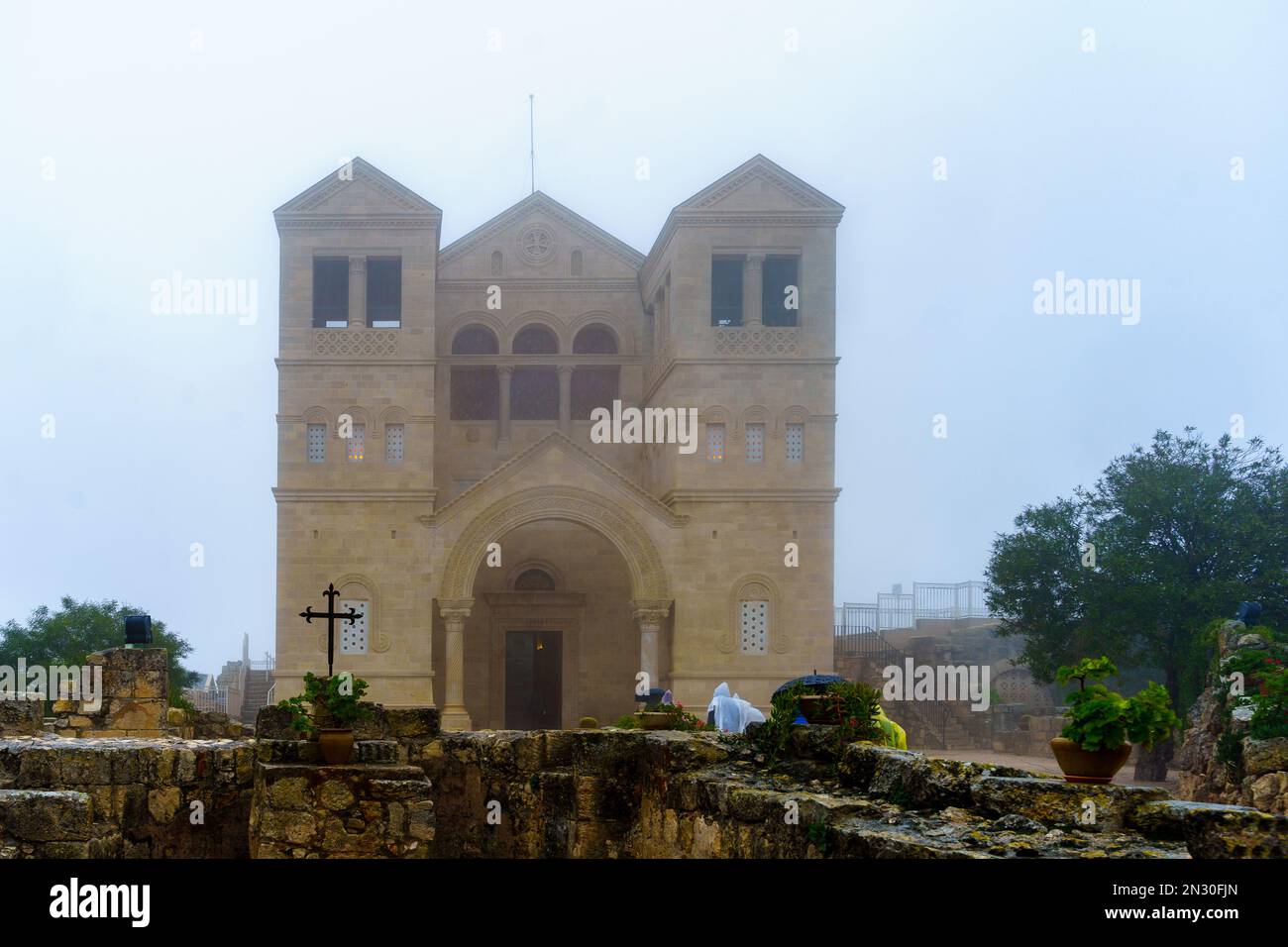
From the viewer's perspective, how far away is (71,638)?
4006cm

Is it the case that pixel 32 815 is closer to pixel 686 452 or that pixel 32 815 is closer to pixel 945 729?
pixel 686 452

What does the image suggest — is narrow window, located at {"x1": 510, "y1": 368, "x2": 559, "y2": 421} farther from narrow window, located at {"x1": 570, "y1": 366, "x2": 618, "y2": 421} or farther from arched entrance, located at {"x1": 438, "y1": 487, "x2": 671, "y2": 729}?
arched entrance, located at {"x1": 438, "y1": 487, "x2": 671, "y2": 729}

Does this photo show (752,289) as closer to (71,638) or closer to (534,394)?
(534,394)

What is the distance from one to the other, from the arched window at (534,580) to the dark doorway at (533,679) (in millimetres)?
1206

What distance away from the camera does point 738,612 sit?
3444 centimetres

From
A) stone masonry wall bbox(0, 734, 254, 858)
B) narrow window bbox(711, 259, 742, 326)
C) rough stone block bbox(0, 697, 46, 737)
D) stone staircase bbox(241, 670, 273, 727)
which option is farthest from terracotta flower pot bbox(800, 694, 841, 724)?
stone staircase bbox(241, 670, 273, 727)

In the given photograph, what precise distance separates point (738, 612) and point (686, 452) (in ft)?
13.8

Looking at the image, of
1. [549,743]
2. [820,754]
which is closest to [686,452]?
[549,743]

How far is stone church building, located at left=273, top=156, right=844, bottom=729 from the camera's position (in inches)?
1346

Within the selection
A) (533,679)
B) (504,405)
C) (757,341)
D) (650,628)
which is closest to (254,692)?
(533,679)

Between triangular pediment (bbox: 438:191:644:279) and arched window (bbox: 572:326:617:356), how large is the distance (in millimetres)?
1562

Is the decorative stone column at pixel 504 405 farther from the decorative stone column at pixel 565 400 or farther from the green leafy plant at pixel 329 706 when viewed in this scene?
the green leafy plant at pixel 329 706

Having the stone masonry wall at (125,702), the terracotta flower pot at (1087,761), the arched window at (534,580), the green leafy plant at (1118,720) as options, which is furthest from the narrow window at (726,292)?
the terracotta flower pot at (1087,761)

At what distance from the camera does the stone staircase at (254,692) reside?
3938 cm
